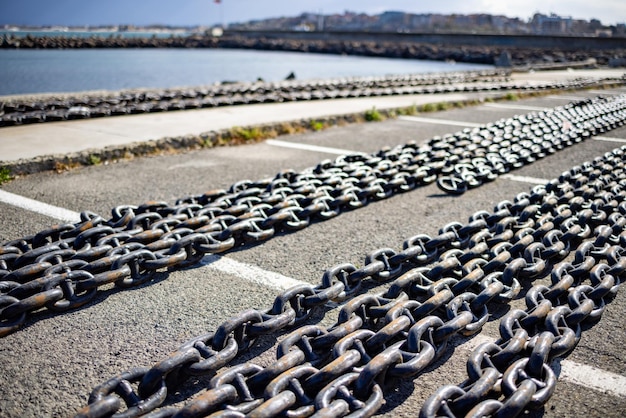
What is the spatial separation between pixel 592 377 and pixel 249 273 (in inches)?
82.8

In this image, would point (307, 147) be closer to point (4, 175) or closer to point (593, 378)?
point (4, 175)

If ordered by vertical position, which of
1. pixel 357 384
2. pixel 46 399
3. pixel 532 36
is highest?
pixel 532 36

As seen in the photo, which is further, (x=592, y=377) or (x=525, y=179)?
(x=525, y=179)

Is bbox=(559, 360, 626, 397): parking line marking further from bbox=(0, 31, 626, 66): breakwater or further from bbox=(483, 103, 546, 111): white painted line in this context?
bbox=(0, 31, 626, 66): breakwater

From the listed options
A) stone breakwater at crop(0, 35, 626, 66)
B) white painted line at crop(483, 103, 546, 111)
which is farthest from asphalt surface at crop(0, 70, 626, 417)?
stone breakwater at crop(0, 35, 626, 66)

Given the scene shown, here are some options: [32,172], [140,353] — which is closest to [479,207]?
[140,353]

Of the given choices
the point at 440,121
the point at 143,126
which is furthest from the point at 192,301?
the point at 440,121

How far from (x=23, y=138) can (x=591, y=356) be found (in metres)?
7.08

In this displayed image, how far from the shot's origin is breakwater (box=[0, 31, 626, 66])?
53.2 metres

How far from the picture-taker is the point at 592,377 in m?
2.75

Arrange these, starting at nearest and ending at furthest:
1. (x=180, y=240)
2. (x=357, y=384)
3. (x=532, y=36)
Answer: (x=357, y=384) < (x=180, y=240) < (x=532, y=36)

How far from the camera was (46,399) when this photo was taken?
2500 millimetres

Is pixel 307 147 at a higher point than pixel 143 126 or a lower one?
lower

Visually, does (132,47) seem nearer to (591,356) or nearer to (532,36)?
(532,36)
